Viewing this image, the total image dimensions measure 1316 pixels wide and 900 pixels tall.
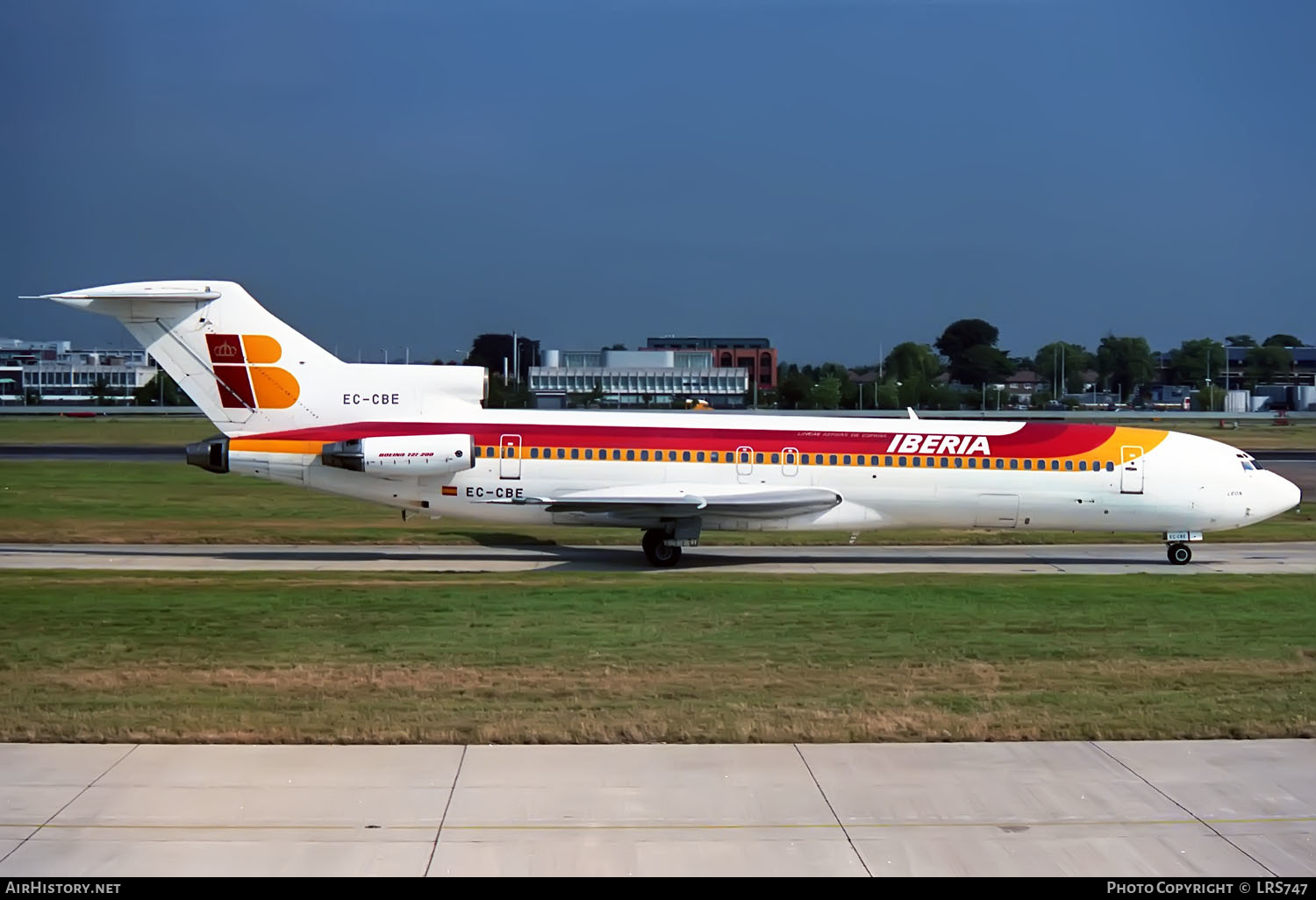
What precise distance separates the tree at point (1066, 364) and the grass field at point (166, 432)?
51092 millimetres

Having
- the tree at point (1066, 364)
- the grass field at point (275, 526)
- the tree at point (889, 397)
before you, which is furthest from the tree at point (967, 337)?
the grass field at point (275, 526)

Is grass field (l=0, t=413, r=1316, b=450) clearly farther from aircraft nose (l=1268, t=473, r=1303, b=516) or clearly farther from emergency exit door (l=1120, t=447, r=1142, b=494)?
emergency exit door (l=1120, t=447, r=1142, b=494)

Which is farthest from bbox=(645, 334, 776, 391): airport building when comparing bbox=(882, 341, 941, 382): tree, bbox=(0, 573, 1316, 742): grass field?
bbox=(0, 573, 1316, 742): grass field

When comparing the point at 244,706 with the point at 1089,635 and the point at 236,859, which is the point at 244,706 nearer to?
the point at 236,859

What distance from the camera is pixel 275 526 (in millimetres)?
31562

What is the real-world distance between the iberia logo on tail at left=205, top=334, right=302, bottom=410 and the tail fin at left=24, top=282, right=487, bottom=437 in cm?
2

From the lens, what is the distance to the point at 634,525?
25.7m

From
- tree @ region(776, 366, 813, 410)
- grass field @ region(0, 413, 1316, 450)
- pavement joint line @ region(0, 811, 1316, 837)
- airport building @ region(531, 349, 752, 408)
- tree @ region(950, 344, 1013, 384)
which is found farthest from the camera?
tree @ region(950, 344, 1013, 384)

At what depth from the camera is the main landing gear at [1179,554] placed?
2678 cm

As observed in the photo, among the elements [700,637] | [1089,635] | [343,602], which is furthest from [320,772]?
[1089,635]

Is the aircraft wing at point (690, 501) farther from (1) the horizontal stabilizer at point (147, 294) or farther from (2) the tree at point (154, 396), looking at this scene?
(2) the tree at point (154, 396)

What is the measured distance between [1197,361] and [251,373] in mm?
147369

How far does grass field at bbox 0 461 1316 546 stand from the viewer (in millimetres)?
29688

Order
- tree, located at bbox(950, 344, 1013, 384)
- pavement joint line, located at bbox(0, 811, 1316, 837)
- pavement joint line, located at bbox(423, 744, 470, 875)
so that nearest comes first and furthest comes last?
pavement joint line, located at bbox(423, 744, 470, 875)
pavement joint line, located at bbox(0, 811, 1316, 837)
tree, located at bbox(950, 344, 1013, 384)
